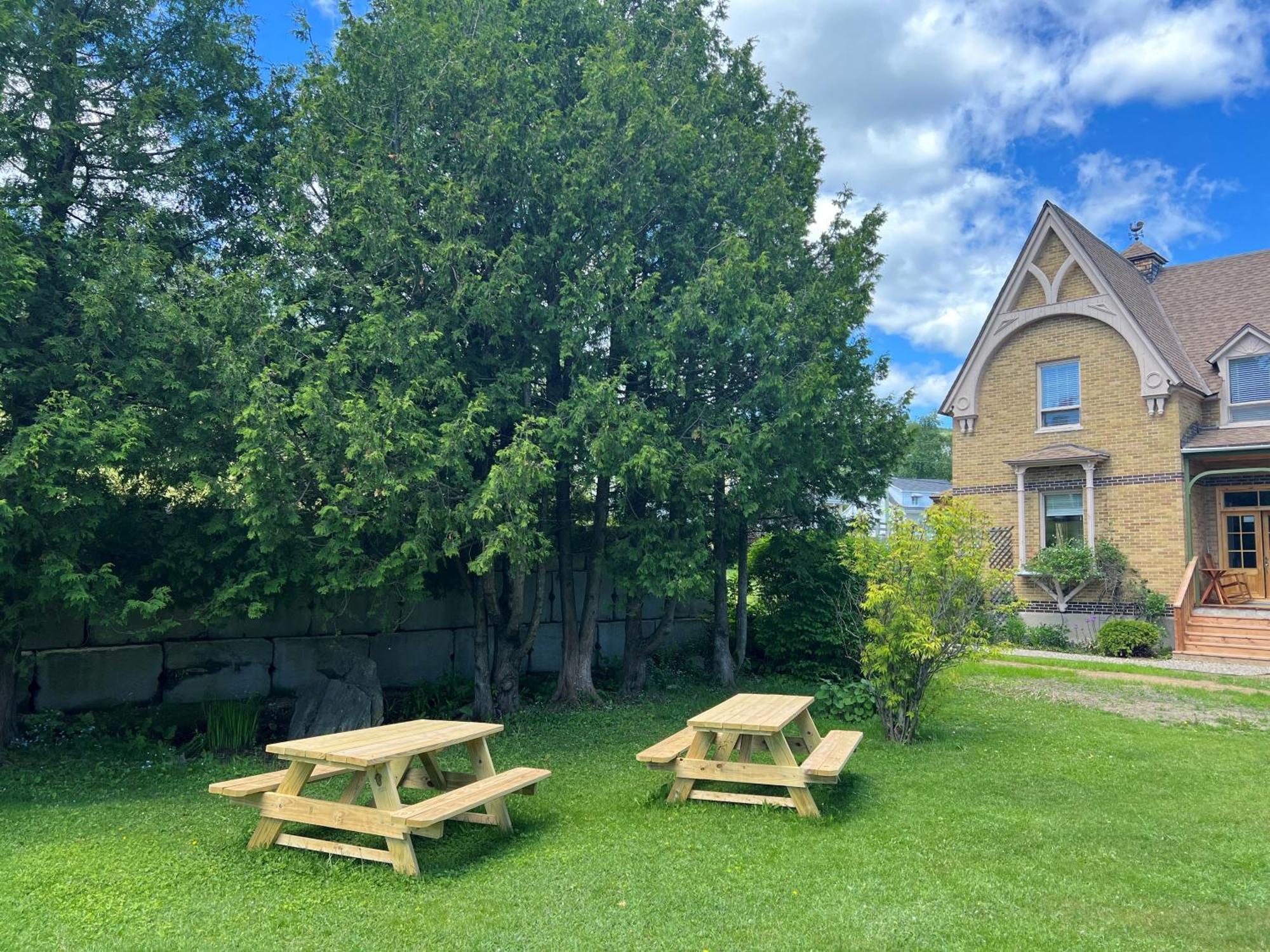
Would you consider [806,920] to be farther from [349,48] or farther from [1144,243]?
[1144,243]

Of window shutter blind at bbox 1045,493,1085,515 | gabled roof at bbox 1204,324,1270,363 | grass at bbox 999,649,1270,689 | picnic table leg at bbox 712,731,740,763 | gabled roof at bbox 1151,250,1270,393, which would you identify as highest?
gabled roof at bbox 1151,250,1270,393

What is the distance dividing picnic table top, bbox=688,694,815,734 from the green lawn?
2.16 feet

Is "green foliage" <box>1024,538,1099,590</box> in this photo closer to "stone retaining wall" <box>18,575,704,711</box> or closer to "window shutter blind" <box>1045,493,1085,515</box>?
"window shutter blind" <box>1045,493,1085,515</box>

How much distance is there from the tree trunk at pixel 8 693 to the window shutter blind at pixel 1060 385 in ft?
64.3

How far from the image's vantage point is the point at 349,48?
856 cm

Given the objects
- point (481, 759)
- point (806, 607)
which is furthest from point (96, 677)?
point (806, 607)

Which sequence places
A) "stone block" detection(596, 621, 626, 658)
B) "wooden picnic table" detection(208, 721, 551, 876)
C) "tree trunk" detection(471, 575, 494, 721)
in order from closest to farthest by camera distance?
"wooden picnic table" detection(208, 721, 551, 876)
"tree trunk" detection(471, 575, 494, 721)
"stone block" detection(596, 621, 626, 658)

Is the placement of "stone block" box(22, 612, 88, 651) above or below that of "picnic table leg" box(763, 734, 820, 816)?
above

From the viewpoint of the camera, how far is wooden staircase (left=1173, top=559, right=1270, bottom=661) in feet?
50.9

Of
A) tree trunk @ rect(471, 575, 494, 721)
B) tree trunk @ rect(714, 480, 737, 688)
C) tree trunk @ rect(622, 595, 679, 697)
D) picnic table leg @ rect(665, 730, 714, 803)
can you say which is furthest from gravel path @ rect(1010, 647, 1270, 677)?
picnic table leg @ rect(665, 730, 714, 803)

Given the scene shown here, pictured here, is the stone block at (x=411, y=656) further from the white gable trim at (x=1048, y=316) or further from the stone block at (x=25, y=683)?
the white gable trim at (x=1048, y=316)

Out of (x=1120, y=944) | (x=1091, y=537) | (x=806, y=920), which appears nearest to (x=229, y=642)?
(x=806, y=920)

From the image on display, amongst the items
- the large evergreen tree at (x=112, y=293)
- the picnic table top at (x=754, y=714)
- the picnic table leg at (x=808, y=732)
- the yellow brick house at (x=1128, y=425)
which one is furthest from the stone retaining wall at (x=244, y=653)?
the yellow brick house at (x=1128, y=425)

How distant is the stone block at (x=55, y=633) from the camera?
26.4 feet
